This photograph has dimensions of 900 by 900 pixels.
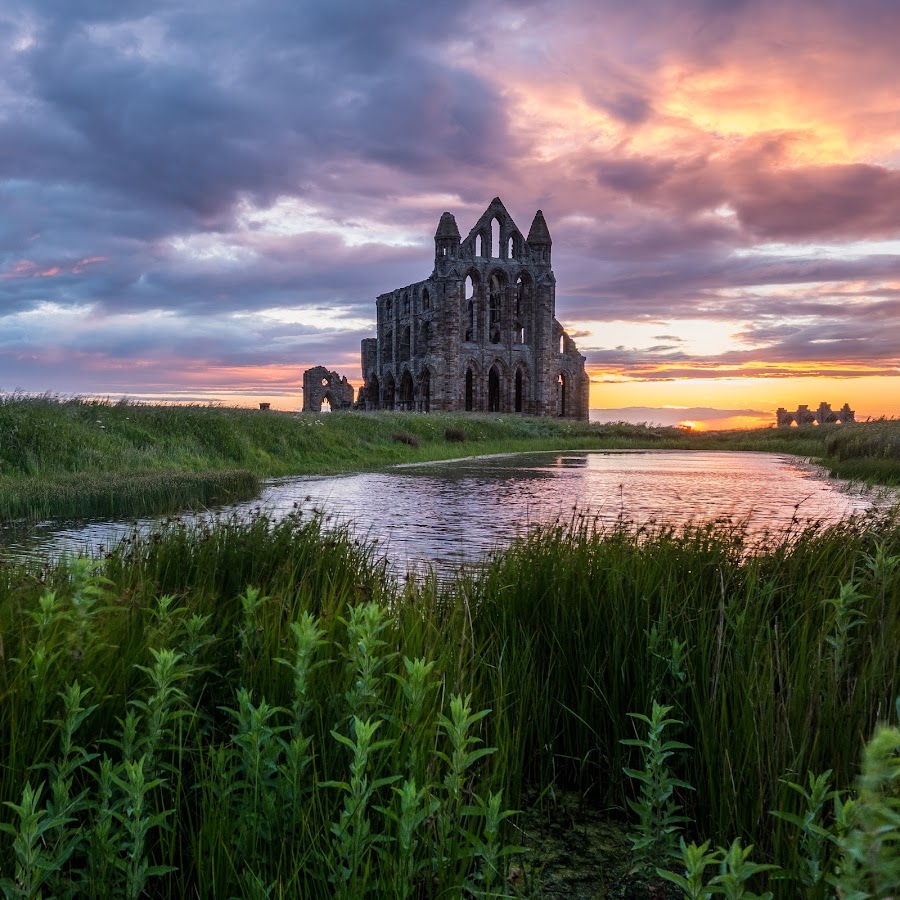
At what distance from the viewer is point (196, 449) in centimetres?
2300

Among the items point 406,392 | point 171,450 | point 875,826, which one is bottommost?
point 875,826

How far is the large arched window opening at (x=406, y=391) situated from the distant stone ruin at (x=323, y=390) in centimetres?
583

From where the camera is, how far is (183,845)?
2.97 meters

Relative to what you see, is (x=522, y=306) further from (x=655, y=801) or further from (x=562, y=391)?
(x=655, y=801)

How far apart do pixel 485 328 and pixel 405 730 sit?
63702 millimetres

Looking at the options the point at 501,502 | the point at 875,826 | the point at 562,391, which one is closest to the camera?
the point at 875,826

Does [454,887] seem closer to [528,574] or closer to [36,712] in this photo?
[36,712]

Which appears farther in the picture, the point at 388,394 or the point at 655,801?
the point at 388,394

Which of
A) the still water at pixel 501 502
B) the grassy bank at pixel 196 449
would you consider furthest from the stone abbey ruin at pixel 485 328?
the still water at pixel 501 502

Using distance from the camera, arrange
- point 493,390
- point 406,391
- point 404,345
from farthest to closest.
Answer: point 404,345 < point 406,391 < point 493,390

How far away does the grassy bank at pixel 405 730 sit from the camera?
2.45m

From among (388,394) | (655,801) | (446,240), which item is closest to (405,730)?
(655,801)

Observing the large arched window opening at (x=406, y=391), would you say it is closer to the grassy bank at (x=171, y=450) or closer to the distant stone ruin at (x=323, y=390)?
the distant stone ruin at (x=323, y=390)

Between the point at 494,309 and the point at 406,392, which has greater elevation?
the point at 494,309
